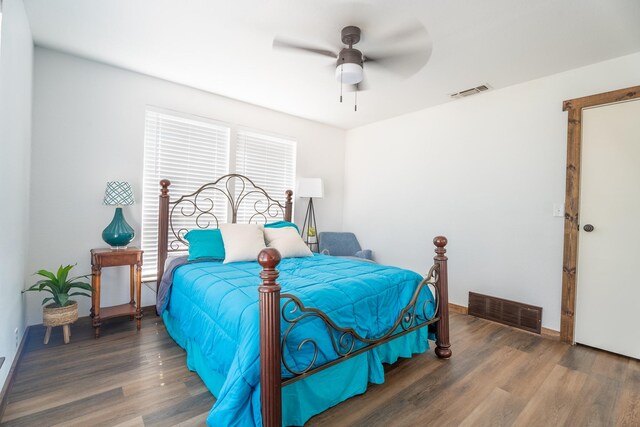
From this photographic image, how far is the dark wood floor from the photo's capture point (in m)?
1.67

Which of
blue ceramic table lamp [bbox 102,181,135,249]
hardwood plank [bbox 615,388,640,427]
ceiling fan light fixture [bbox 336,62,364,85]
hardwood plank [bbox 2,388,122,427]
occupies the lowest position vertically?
hardwood plank [bbox 2,388,122,427]

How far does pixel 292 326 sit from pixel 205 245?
5.66 ft

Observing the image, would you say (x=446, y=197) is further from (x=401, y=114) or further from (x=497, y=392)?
(x=497, y=392)

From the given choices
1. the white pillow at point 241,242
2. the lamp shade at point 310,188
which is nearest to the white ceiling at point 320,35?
the lamp shade at point 310,188

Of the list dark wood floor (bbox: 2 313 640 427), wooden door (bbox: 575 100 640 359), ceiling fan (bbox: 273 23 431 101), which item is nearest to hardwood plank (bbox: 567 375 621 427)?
dark wood floor (bbox: 2 313 640 427)

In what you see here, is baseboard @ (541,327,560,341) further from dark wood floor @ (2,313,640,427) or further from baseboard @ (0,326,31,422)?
baseboard @ (0,326,31,422)

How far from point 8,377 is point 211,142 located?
2.66 metres

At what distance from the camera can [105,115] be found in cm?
297

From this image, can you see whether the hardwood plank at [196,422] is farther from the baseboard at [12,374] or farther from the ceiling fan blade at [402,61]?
the ceiling fan blade at [402,61]

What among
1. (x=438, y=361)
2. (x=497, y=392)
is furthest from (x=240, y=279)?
(x=497, y=392)

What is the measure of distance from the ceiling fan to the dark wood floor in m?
2.23

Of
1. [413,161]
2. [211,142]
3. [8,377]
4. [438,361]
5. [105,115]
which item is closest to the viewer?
[8,377]

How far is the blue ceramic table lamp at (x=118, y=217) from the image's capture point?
2.77m

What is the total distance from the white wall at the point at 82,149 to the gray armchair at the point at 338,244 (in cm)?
230
